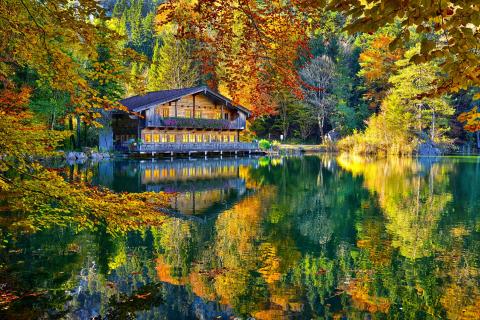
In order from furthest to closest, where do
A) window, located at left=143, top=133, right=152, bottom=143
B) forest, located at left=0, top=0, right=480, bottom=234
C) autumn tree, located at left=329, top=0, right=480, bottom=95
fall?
window, located at left=143, top=133, right=152, bottom=143, forest, located at left=0, top=0, right=480, bottom=234, autumn tree, located at left=329, top=0, right=480, bottom=95

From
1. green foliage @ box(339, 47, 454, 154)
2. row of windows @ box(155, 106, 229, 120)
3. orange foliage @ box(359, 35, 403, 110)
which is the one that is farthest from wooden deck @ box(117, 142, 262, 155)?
orange foliage @ box(359, 35, 403, 110)

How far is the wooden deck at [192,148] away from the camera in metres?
36.3

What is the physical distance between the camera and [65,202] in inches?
222

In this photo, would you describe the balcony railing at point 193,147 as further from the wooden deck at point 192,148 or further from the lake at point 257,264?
the lake at point 257,264

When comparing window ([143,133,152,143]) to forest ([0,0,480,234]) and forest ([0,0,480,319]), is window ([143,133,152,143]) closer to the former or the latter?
forest ([0,0,480,319])

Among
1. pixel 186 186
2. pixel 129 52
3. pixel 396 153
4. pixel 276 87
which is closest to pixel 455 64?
pixel 276 87

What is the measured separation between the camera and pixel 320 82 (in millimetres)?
50188

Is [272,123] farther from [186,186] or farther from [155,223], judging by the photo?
[155,223]

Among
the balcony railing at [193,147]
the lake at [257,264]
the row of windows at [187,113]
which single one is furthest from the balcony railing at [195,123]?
the lake at [257,264]

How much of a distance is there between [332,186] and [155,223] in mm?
11408

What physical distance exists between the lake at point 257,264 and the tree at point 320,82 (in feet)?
119

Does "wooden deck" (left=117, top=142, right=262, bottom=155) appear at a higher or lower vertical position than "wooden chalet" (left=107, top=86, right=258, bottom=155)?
lower

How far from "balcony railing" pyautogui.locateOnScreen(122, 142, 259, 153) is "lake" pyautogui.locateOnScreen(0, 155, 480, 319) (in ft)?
73.0

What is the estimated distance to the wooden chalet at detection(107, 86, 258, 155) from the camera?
37719 millimetres
